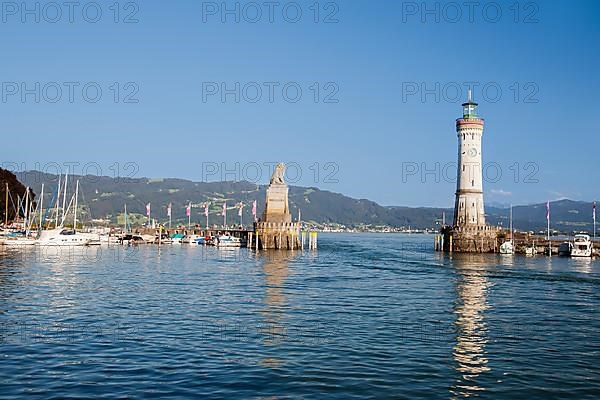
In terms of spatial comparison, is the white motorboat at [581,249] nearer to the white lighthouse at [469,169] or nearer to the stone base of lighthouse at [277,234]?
the white lighthouse at [469,169]

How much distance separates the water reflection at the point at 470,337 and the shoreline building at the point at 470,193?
49.8 m

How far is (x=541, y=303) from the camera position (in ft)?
131

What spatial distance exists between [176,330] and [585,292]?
3339 cm

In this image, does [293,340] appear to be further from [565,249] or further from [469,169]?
[565,249]

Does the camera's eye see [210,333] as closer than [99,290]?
Yes

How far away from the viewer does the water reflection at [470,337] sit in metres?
19.7

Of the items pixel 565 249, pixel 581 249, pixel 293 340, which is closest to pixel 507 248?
pixel 565 249

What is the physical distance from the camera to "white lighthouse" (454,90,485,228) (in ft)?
330

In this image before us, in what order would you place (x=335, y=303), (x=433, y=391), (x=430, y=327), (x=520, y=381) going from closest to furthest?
(x=433, y=391)
(x=520, y=381)
(x=430, y=327)
(x=335, y=303)

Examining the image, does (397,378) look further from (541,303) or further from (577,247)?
(577,247)

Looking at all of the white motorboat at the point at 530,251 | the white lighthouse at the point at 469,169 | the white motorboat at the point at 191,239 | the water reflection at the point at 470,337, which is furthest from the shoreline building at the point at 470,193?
the white motorboat at the point at 191,239

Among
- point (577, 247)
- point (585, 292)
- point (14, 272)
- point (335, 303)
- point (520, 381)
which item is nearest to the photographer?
point (520, 381)

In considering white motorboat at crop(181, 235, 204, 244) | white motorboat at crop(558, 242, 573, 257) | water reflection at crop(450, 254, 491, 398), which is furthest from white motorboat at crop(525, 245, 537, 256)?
white motorboat at crop(181, 235, 204, 244)

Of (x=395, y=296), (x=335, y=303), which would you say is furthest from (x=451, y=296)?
(x=335, y=303)
